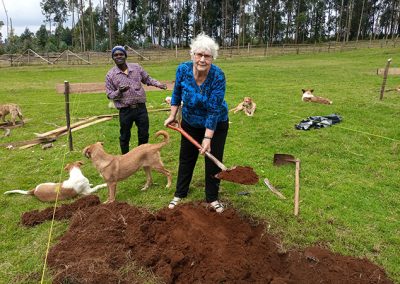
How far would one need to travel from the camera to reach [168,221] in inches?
181

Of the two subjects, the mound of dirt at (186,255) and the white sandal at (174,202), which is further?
the white sandal at (174,202)

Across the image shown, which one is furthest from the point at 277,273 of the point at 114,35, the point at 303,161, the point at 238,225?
the point at 114,35

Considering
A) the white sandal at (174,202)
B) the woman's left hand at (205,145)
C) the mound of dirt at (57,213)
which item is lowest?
the mound of dirt at (57,213)

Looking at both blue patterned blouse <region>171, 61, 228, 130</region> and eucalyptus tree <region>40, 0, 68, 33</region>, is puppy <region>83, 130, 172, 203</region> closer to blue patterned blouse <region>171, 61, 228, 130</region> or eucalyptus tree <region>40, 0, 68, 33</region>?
blue patterned blouse <region>171, 61, 228, 130</region>

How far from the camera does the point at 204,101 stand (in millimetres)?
4598

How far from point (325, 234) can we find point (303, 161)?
3.10 m

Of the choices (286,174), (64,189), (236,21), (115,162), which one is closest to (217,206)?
(115,162)

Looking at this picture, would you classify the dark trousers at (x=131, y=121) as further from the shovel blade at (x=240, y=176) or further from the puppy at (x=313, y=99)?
the puppy at (x=313, y=99)

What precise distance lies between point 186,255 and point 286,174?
3.60 meters

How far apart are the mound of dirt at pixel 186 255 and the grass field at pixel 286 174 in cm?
30

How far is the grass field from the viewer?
4.65 meters

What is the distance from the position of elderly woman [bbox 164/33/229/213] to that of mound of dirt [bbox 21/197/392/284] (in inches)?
36.0

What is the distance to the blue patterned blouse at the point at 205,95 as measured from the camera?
4.54m

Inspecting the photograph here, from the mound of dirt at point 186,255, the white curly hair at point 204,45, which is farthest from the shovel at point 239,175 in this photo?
the white curly hair at point 204,45
